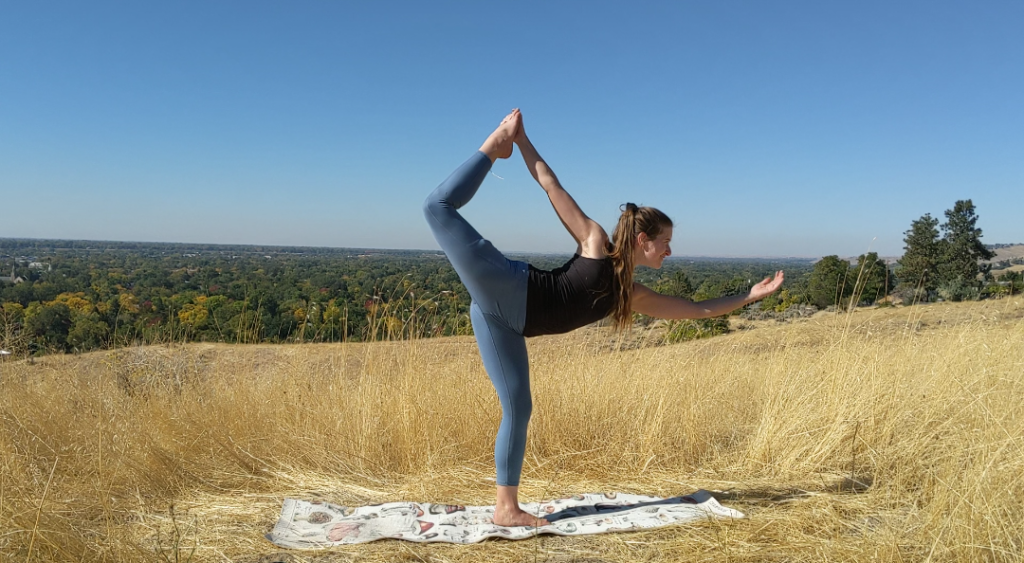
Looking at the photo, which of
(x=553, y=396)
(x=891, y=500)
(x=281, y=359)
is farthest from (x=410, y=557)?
(x=281, y=359)

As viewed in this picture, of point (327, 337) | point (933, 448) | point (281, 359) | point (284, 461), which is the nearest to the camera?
point (933, 448)

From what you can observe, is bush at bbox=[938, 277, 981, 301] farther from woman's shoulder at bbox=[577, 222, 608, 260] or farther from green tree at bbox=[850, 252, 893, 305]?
woman's shoulder at bbox=[577, 222, 608, 260]

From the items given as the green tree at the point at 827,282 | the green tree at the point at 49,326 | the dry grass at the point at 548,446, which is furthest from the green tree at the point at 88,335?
the green tree at the point at 827,282

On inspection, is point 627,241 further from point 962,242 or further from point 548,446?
point 962,242

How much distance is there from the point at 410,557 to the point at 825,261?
723 cm

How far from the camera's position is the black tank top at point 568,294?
99.0 inches

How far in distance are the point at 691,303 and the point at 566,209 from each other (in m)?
0.81

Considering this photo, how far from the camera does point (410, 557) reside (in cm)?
244

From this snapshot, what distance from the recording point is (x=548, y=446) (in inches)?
155

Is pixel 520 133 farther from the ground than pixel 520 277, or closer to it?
farther from the ground

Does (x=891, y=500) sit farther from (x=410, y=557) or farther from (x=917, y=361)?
(x=410, y=557)

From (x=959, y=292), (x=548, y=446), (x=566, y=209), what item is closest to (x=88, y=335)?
(x=548, y=446)

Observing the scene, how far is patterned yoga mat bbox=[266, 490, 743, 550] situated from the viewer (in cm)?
261

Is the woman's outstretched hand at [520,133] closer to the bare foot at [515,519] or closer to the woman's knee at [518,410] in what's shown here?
the woman's knee at [518,410]
